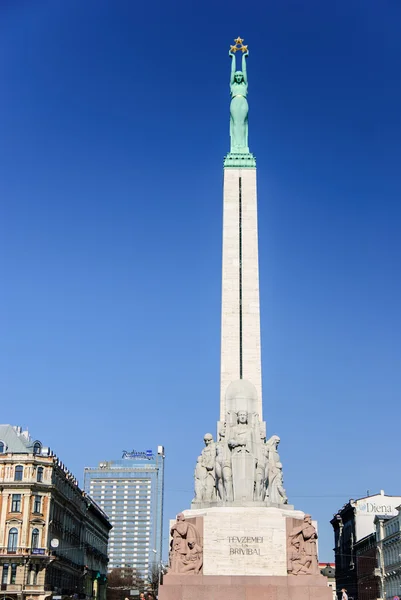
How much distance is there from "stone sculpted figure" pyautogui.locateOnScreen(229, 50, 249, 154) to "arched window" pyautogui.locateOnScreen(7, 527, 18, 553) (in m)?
37.0

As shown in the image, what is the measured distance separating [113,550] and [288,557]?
182m

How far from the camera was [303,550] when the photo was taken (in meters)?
24.8

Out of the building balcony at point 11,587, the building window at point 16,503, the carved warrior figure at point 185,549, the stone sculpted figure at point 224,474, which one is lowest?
the carved warrior figure at point 185,549

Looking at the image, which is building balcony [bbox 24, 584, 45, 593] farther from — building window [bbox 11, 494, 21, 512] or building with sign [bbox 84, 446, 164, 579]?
building with sign [bbox 84, 446, 164, 579]

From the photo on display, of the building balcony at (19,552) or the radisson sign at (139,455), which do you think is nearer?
the building balcony at (19,552)

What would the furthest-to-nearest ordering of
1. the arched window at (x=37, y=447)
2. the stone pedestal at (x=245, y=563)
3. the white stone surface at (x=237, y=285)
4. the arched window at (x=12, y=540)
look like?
the arched window at (x=37, y=447) < the arched window at (x=12, y=540) < the white stone surface at (x=237, y=285) < the stone pedestal at (x=245, y=563)

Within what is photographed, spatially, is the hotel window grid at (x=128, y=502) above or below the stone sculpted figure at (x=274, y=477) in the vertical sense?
above

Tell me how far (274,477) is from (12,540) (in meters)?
39.2

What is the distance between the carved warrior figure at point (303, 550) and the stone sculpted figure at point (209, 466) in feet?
12.4

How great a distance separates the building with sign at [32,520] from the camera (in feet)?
194

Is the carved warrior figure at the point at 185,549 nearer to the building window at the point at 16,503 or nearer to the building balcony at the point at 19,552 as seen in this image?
the building balcony at the point at 19,552

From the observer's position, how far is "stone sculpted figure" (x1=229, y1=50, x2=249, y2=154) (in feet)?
137

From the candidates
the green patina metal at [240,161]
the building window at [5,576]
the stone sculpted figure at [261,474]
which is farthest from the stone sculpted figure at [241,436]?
the building window at [5,576]

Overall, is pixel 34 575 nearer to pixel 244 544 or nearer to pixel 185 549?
pixel 185 549
